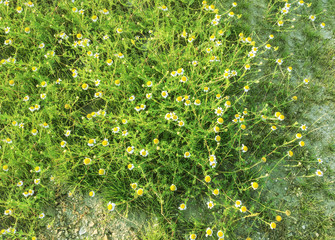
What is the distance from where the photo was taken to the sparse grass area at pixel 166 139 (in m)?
2.17

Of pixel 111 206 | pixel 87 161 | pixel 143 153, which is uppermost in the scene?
pixel 143 153

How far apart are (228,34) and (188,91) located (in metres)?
0.98

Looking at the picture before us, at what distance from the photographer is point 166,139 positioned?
2418 millimetres

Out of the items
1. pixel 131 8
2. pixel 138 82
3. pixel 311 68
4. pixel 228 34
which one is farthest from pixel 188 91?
pixel 311 68

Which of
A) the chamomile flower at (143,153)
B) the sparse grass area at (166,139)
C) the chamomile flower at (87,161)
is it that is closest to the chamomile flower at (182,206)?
the sparse grass area at (166,139)

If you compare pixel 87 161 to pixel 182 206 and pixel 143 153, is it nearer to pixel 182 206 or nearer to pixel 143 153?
pixel 143 153

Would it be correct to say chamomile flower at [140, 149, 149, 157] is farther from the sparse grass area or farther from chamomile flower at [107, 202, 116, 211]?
chamomile flower at [107, 202, 116, 211]

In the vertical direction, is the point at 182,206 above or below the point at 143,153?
below

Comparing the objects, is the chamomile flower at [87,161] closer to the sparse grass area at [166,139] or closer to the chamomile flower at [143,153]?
the sparse grass area at [166,139]

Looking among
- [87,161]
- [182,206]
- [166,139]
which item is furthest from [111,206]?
[166,139]

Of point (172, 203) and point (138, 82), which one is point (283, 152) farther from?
point (138, 82)

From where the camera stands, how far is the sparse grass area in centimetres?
217

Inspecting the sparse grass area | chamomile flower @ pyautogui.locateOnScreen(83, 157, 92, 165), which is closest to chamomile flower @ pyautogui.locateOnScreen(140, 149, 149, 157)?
the sparse grass area

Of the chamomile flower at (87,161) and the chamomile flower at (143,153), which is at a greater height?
the chamomile flower at (143,153)
